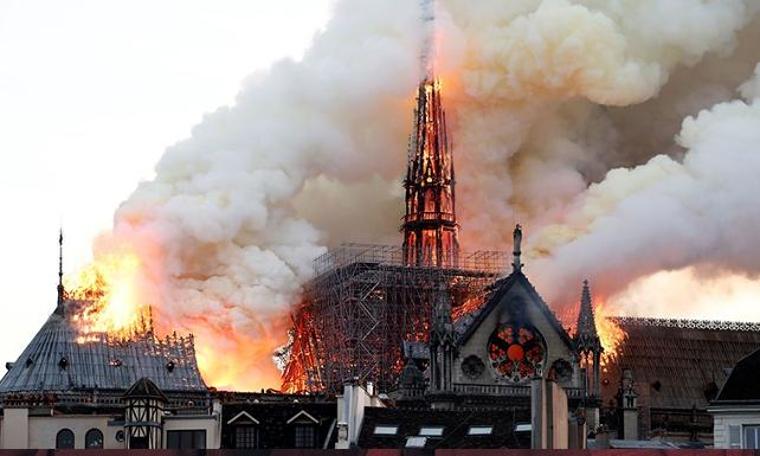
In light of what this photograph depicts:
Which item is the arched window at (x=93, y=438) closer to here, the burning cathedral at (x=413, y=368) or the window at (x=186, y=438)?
the burning cathedral at (x=413, y=368)

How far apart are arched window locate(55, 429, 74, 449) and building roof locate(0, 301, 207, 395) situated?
13.8m

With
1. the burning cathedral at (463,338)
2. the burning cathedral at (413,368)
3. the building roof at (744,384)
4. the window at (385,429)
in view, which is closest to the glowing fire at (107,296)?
the burning cathedral at (413,368)

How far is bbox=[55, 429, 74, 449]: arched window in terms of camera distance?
3991 inches

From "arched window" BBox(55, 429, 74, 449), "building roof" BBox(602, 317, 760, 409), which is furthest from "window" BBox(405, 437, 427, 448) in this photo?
"building roof" BBox(602, 317, 760, 409)

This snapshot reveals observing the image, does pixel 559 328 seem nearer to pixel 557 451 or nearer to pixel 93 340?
pixel 93 340

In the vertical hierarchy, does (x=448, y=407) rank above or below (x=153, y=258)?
below

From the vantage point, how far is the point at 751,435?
254 feet

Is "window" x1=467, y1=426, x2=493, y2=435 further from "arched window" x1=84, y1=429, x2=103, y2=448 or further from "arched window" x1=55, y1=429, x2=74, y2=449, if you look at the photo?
"arched window" x1=55, y1=429, x2=74, y2=449

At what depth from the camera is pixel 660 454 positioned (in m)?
49.8

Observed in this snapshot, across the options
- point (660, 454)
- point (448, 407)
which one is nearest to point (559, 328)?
point (448, 407)

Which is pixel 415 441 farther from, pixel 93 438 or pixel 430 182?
pixel 430 182

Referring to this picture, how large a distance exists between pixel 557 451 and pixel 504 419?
40.7m

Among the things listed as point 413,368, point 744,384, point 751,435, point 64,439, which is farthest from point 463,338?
point 751,435

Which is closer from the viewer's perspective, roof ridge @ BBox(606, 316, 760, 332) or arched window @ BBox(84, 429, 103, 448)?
arched window @ BBox(84, 429, 103, 448)
